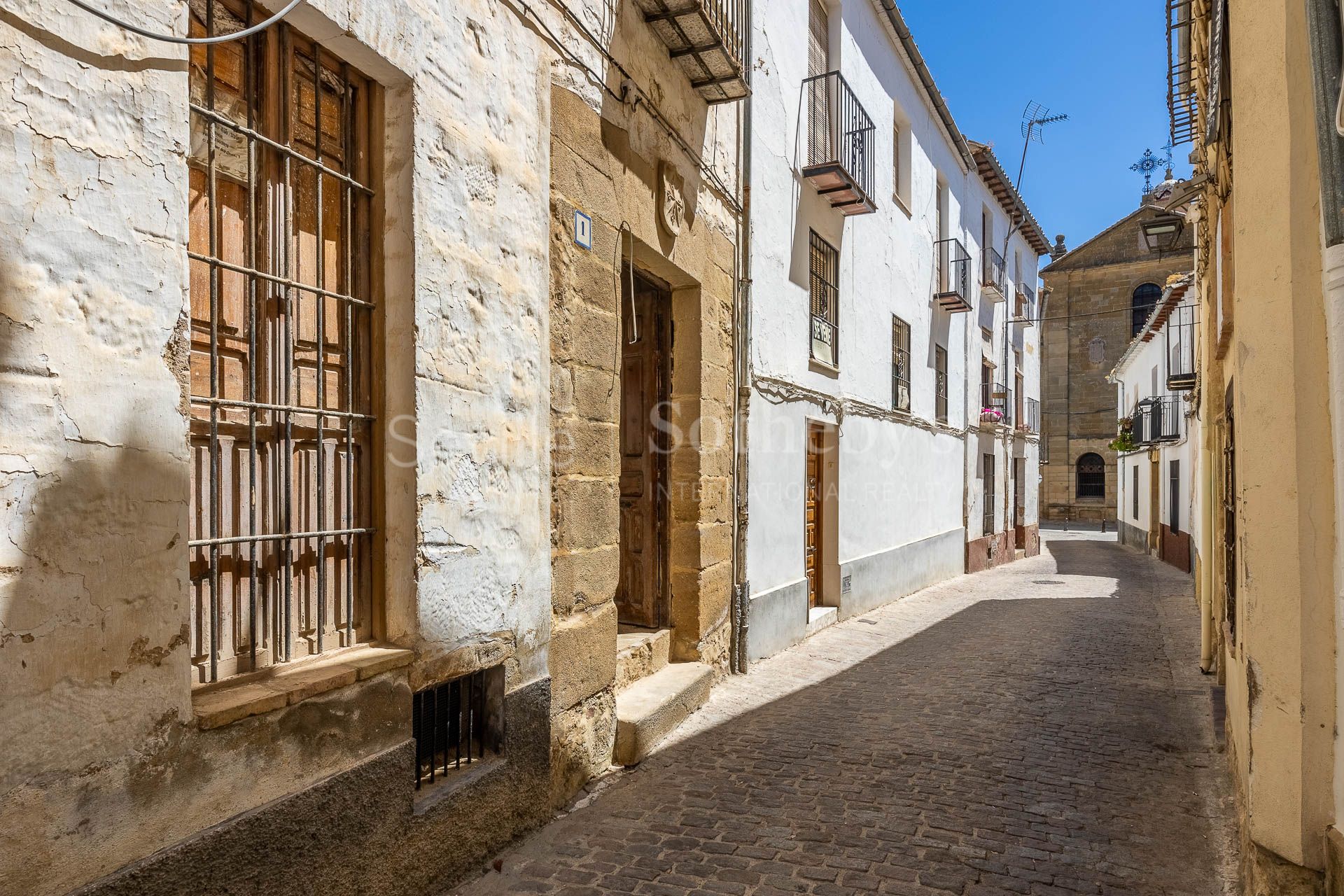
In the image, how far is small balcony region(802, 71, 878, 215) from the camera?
8.34m

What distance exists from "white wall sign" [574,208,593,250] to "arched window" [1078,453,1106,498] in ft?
99.4

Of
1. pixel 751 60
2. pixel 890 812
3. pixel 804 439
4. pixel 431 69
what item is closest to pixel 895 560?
pixel 804 439

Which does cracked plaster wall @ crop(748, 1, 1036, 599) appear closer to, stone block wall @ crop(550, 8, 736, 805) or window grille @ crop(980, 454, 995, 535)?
window grille @ crop(980, 454, 995, 535)

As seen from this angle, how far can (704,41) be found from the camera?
5.27m

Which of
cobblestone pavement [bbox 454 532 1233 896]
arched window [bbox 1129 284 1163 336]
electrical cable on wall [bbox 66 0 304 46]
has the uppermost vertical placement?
arched window [bbox 1129 284 1163 336]

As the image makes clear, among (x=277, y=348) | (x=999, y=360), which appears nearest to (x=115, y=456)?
(x=277, y=348)

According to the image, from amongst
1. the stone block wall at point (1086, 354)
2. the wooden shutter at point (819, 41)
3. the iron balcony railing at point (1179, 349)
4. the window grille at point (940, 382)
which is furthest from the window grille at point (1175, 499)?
the stone block wall at point (1086, 354)

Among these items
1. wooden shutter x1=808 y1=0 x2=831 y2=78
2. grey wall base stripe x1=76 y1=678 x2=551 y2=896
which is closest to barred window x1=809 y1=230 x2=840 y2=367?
wooden shutter x1=808 y1=0 x2=831 y2=78

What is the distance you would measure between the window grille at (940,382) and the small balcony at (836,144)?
4.56 metres

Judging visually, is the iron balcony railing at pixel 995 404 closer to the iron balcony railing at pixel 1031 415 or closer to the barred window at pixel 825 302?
the iron balcony railing at pixel 1031 415

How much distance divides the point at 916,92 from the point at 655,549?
9.26 metres

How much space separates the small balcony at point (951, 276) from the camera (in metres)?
13.3

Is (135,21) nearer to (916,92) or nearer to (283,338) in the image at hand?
(283,338)

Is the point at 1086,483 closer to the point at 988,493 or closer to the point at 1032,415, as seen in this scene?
the point at 1032,415
